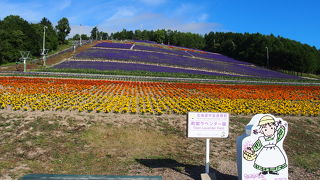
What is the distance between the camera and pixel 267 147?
6031 millimetres

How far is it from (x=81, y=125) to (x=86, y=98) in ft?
20.5

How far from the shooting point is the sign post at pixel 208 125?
651 centimetres

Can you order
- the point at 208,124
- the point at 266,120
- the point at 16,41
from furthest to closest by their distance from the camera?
the point at 16,41
the point at 208,124
the point at 266,120

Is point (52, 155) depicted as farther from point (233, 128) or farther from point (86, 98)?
point (86, 98)

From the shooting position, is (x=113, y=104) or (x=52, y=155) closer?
(x=52, y=155)

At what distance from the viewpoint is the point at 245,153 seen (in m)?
5.96

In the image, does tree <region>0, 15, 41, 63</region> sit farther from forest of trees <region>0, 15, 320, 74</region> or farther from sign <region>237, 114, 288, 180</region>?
sign <region>237, 114, 288, 180</region>

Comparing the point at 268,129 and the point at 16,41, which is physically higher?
the point at 16,41

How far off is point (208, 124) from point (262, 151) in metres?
1.39

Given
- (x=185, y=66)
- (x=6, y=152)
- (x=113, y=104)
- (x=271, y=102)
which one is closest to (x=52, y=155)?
(x=6, y=152)

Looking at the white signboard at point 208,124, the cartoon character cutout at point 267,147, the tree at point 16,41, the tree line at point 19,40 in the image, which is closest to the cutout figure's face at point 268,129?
the cartoon character cutout at point 267,147

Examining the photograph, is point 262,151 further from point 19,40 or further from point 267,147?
point 19,40

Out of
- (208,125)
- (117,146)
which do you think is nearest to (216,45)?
(117,146)

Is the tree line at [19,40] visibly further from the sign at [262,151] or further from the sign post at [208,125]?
the sign at [262,151]
